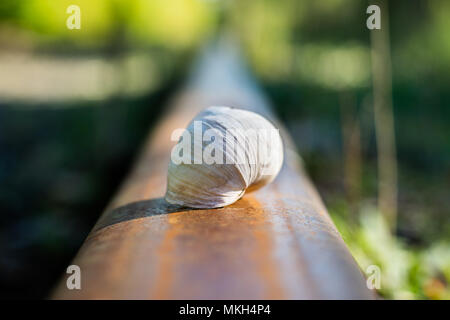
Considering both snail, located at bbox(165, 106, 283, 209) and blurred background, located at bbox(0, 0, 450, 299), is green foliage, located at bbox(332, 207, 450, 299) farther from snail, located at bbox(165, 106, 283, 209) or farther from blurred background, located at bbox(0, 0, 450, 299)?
snail, located at bbox(165, 106, 283, 209)

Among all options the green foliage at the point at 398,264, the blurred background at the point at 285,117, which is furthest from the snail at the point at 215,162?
the blurred background at the point at 285,117

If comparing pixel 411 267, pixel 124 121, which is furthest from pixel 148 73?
pixel 411 267

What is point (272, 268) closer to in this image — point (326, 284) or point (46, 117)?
point (326, 284)

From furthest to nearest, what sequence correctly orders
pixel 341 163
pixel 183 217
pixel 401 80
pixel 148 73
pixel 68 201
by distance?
pixel 401 80
pixel 148 73
pixel 341 163
pixel 68 201
pixel 183 217

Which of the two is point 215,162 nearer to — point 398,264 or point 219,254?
point 219,254

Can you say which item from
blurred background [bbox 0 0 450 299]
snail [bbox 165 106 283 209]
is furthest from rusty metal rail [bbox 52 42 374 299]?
blurred background [bbox 0 0 450 299]

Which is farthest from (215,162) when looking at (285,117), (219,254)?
(285,117)

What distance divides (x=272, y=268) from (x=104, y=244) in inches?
10.7

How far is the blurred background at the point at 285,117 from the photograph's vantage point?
261cm

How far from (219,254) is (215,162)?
1.11ft

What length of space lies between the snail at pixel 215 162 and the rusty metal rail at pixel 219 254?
0.03m

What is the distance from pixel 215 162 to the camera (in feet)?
3.06

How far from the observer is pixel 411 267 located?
2062mm
